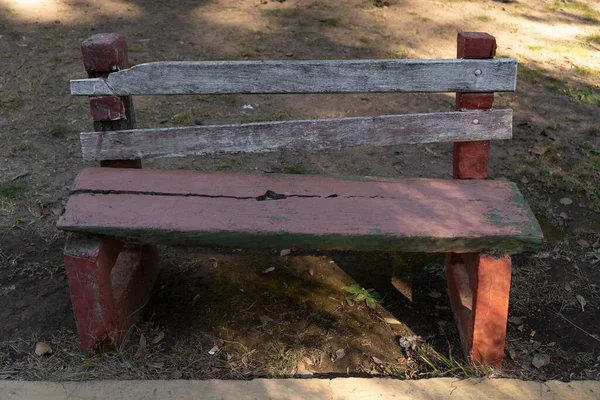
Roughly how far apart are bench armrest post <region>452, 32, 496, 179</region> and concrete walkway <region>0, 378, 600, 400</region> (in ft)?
3.42

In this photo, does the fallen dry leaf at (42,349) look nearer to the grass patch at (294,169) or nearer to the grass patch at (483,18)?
the grass patch at (294,169)

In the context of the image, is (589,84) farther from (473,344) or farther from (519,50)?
(473,344)

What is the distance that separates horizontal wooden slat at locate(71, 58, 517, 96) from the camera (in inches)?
119

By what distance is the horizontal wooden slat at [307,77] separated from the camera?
301 centimetres

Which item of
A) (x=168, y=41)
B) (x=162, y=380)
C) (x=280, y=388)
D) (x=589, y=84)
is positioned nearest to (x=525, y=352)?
(x=280, y=388)

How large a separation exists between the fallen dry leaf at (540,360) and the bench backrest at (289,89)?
1.08m

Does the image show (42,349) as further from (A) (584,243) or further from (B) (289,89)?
(A) (584,243)

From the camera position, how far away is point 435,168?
183 inches

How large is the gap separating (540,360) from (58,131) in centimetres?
377

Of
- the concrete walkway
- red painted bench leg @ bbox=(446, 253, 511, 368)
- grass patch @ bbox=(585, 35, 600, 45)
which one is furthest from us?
grass patch @ bbox=(585, 35, 600, 45)

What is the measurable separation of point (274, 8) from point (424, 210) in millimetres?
4826

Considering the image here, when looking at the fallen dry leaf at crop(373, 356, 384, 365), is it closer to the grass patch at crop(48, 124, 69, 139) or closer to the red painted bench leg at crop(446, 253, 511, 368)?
the red painted bench leg at crop(446, 253, 511, 368)

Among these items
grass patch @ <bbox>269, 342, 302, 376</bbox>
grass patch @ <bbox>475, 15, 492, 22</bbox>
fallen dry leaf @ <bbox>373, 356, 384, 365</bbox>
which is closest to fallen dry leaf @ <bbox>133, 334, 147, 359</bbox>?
grass patch @ <bbox>269, 342, 302, 376</bbox>

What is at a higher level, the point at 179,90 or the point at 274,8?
the point at 179,90
